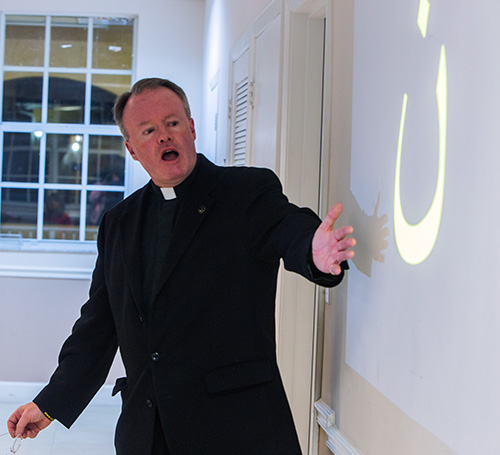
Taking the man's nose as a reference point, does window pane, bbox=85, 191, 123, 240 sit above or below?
below

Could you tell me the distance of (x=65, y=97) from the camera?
5367mm

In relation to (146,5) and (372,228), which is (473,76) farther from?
(146,5)

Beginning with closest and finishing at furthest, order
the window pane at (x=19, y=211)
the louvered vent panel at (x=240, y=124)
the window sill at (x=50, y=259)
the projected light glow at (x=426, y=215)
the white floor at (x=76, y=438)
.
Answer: the projected light glow at (x=426, y=215) < the louvered vent panel at (x=240, y=124) < the white floor at (x=76, y=438) < the window sill at (x=50, y=259) < the window pane at (x=19, y=211)

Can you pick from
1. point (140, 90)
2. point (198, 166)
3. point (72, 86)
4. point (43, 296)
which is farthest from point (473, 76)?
point (72, 86)

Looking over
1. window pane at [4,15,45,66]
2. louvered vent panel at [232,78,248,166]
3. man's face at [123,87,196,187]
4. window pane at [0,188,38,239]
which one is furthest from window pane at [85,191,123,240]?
man's face at [123,87,196,187]

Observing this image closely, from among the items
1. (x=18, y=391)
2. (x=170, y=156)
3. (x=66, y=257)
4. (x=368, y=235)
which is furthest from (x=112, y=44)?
(x=368, y=235)

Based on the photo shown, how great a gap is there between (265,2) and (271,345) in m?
1.71

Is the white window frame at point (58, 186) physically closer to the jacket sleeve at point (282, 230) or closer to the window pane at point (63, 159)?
the window pane at point (63, 159)

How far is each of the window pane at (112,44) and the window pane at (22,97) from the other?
48 centimetres

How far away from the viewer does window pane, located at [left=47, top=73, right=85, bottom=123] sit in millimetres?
5363

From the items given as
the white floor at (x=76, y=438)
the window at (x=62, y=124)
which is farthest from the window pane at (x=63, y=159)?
the white floor at (x=76, y=438)

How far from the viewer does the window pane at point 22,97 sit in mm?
5316

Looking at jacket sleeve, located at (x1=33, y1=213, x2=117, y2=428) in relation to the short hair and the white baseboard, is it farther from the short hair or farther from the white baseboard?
the white baseboard

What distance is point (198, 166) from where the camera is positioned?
168cm
